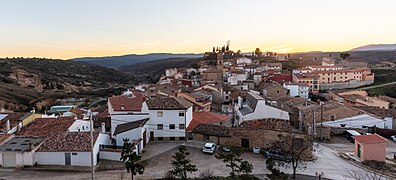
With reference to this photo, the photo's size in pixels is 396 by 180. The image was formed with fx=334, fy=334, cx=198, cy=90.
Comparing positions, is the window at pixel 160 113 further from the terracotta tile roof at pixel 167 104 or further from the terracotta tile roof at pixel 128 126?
the terracotta tile roof at pixel 128 126

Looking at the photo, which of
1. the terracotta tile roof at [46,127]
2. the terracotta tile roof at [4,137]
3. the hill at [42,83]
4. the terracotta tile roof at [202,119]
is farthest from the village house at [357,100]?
the hill at [42,83]

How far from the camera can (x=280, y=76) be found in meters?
80.9

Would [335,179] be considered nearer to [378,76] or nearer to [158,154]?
[158,154]

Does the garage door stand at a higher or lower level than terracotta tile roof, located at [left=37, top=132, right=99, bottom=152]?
lower

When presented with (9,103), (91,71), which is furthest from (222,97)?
(91,71)

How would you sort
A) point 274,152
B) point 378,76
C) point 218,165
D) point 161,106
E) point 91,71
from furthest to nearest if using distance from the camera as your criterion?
point 91,71 < point 378,76 < point 161,106 < point 274,152 < point 218,165

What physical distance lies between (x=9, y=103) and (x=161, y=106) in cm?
5231

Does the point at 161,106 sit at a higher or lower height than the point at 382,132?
higher

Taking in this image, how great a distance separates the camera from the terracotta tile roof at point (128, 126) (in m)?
28.9

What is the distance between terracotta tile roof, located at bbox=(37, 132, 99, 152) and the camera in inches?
953

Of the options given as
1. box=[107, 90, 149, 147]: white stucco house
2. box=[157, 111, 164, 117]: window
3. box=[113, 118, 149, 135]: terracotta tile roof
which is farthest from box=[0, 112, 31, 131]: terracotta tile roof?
box=[157, 111, 164, 117]: window

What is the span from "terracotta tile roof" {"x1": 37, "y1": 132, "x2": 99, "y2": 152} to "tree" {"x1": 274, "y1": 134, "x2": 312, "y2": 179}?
14.4 meters

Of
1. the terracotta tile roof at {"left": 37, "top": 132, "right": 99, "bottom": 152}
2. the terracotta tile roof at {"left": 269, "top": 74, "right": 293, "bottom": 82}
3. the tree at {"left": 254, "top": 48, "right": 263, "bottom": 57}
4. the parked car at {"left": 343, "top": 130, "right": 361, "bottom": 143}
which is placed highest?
the tree at {"left": 254, "top": 48, "right": 263, "bottom": 57}

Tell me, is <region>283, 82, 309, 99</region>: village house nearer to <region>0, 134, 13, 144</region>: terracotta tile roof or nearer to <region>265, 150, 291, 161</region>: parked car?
<region>265, 150, 291, 161</region>: parked car
